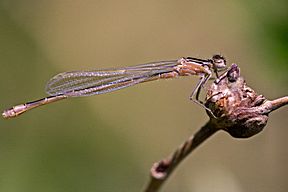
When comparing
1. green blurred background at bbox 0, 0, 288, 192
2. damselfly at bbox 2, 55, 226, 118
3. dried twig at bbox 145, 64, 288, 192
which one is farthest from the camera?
green blurred background at bbox 0, 0, 288, 192

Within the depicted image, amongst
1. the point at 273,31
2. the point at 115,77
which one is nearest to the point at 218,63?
the point at 273,31

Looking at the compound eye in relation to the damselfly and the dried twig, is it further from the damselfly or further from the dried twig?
the dried twig

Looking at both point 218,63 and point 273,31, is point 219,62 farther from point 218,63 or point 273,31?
point 273,31

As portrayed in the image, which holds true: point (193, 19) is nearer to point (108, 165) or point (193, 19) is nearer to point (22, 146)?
point (108, 165)

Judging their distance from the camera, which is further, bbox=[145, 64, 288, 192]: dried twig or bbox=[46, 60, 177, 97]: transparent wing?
bbox=[46, 60, 177, 97]: transparent wing

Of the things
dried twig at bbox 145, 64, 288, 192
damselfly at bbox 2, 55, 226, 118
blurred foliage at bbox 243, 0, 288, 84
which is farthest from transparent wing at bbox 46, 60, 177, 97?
dried twig at bbox 145, 64, 288, 192

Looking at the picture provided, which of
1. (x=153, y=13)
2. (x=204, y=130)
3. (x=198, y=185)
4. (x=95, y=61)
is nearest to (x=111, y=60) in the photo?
(x=95, y=61)
